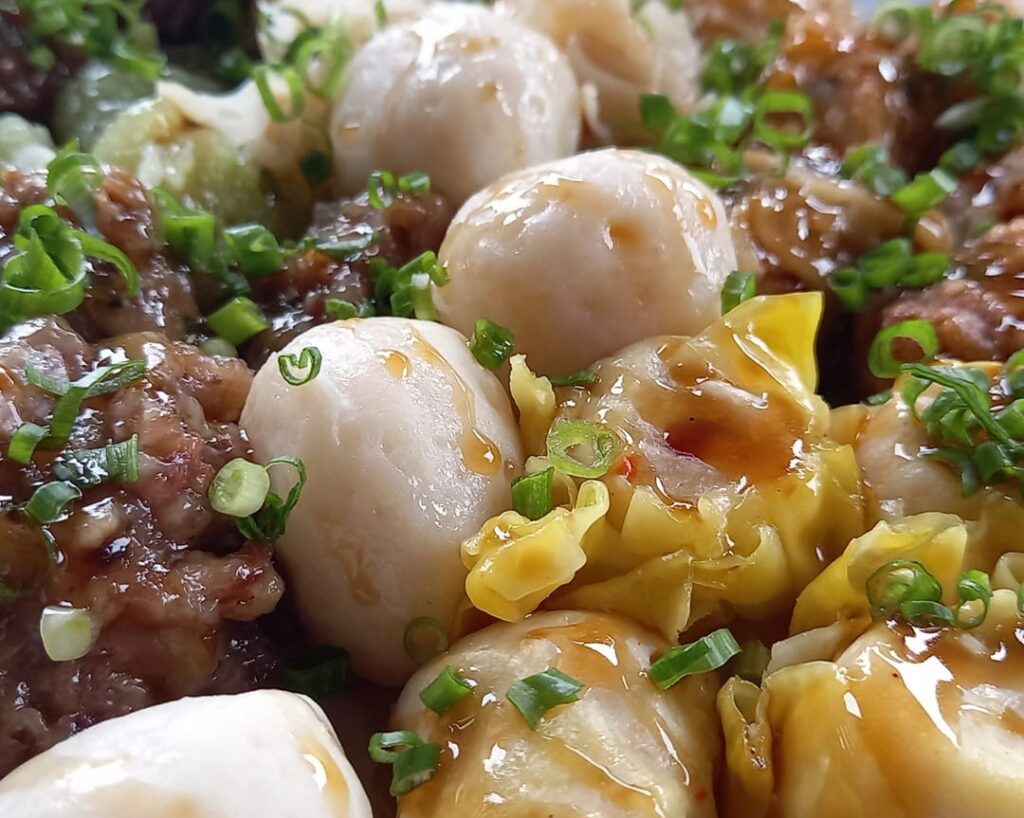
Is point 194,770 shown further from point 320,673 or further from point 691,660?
point 691,660

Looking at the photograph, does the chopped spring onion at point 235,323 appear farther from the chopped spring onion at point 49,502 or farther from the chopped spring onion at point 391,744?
the chopped spring onion at point 391,744

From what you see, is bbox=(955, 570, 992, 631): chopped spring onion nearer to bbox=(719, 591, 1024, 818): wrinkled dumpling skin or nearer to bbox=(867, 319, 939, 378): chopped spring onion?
bbox=(719, 591, 1024, 818): wrinkled dumpling skin

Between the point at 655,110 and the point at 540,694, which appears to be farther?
the point at 655,110

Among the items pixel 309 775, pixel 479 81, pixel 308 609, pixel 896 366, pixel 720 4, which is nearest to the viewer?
pixel 309 775

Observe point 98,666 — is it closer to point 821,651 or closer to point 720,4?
point 821,651

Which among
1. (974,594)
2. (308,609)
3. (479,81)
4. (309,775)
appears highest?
(479,81)

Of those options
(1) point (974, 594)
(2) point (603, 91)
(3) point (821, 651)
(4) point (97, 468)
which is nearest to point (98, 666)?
(4) point (97, 468)

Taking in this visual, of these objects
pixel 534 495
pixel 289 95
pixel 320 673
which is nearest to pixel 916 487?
pixel 534 495
